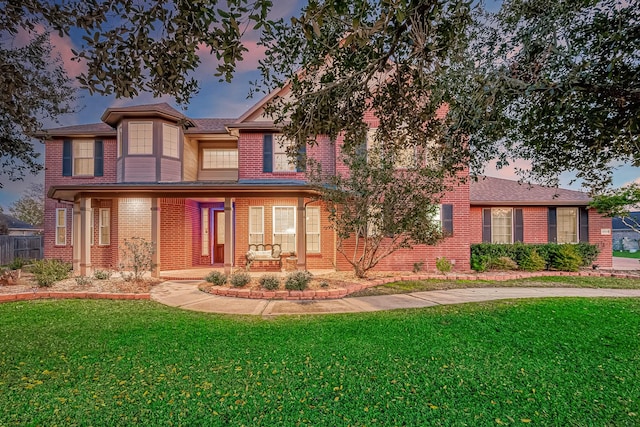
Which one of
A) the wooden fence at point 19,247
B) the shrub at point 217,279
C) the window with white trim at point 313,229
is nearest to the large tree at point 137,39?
the shrub at point 217,279

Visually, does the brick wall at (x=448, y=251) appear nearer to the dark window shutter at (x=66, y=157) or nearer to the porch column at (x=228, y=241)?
the porch column at (x=228, y=241)

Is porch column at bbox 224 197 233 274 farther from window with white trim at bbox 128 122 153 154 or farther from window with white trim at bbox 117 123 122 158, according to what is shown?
window with white trim at bbox 117 123 122 158

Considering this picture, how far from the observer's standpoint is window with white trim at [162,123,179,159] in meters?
12.8

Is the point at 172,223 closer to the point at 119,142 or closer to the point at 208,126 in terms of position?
the point at 119,142

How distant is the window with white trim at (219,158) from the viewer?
1441 centimetres

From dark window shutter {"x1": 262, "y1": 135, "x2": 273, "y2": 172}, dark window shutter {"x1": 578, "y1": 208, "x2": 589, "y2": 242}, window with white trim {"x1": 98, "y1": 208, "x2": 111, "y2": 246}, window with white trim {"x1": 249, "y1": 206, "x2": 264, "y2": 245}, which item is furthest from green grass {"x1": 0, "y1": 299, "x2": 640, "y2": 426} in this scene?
dark window shutter {"x1": 578, "y1": 208, "x2": 589, "y2": 242}

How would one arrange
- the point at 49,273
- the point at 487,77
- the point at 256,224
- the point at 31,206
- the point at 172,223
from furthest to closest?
the point at 31,206
the point at 256,224
the point at 172,223
the point at 49,273
the point at 487,77

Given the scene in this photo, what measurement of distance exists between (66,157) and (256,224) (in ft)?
30.0

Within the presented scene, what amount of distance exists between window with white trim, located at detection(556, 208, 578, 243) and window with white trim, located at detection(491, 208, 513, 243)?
208cm

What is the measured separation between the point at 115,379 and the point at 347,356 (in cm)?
280

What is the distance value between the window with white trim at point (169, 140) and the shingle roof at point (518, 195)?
42.5ft

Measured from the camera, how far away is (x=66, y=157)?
13.7 m

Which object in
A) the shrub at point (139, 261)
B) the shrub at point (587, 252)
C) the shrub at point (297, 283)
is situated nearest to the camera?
the shrub at point (297, 283)

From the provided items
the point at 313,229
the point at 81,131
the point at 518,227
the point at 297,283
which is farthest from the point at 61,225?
the point at 518,227
